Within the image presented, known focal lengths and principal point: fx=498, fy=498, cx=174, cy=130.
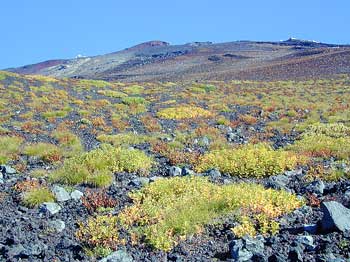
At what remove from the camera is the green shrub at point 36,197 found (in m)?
8.88

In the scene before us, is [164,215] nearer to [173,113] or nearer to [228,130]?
[228,130]

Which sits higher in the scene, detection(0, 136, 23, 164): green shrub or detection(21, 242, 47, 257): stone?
detection(0, 136, 23, 164): green shrub

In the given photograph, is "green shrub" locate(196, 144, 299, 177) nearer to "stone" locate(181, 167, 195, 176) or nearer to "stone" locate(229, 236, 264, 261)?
"stone" locate(181, 167, 195, 176)

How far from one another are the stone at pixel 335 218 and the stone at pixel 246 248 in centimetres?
91

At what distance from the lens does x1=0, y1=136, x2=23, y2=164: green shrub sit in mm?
12566

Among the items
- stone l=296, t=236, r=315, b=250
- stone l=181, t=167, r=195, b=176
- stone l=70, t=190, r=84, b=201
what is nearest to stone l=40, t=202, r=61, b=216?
stone l=70, t=190, r=84, b=201

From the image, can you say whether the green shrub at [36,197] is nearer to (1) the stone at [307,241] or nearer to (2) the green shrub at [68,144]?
(2) the green shrub at [68,144]

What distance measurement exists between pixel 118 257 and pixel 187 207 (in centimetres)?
168

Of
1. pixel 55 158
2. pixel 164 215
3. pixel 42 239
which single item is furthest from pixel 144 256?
pixel 55 158

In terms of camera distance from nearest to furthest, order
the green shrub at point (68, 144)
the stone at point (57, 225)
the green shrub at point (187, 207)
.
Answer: the green shrub at point (187, 207) → the stone at point (57, 225) → the green shrub at point (68, 144)

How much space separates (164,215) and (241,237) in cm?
130

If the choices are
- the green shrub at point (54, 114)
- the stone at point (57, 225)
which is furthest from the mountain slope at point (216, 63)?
the stone at point (57, 225)

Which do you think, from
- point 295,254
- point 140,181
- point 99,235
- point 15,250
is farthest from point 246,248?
point 140,181

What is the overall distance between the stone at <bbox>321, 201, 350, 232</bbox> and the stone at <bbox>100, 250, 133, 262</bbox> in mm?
2609
